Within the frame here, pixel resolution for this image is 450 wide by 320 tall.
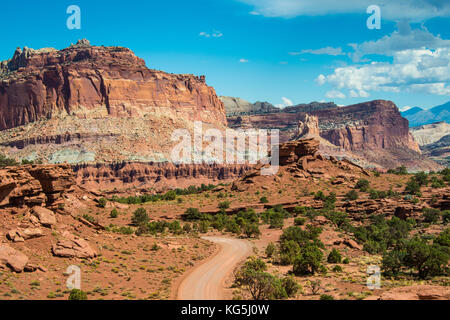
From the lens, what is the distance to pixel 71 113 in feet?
438

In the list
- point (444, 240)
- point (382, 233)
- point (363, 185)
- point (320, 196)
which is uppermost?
point (363, 185)

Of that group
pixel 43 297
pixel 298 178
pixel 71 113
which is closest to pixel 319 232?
pixel 298 178

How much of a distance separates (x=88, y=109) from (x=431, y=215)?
4612 inches

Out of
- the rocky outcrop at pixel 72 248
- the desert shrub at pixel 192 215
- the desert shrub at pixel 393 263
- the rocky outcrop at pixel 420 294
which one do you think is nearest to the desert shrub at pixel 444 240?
the desert shrub at pixel 393 263

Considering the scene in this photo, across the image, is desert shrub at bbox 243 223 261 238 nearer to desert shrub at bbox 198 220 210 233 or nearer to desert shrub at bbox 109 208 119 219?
desert shrub at bbox 198 220 210 233

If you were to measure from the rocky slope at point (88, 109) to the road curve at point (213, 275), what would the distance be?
91833 millimetres

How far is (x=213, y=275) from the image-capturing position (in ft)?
96.1

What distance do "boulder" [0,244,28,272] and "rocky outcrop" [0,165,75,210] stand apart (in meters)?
5.19

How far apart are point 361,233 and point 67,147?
10292 centimetres

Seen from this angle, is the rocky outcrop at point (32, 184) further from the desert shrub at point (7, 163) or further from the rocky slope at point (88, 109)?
the rocky slope at point (88, 109)

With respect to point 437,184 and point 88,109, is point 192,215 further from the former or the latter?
point 88,109

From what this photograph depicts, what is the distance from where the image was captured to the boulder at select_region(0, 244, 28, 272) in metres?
21.6

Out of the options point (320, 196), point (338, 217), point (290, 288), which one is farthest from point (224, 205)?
point (290, 288)
